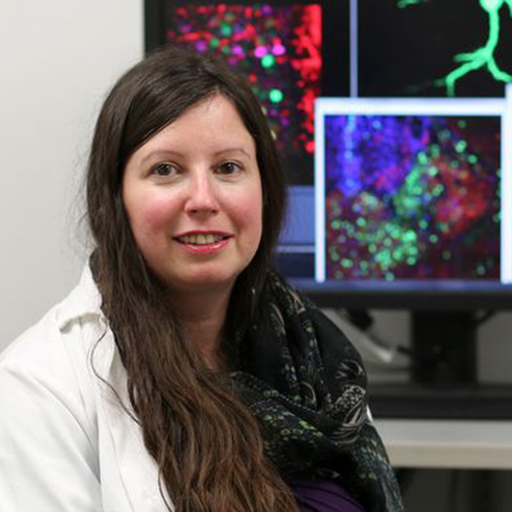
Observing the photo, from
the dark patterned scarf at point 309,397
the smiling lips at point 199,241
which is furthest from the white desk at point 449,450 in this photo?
the smiling lips at point 199,241

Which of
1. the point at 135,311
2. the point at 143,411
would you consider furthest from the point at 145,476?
the point at 135,311

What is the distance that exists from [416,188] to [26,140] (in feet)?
2.21

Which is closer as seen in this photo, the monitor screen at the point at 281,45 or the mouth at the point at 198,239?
the mouth at the point at 198,239

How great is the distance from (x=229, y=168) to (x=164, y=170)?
0.26 feet

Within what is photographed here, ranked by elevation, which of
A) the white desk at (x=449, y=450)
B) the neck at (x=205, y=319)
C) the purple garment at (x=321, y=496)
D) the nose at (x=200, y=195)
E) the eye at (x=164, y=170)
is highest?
the eye at (x=164, y=170)

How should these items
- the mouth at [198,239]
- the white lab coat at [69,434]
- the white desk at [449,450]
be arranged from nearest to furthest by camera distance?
→ 1. the white lab coat at [69,434]
2. the mouth at [198,239]
3. the white desk at [449,450]

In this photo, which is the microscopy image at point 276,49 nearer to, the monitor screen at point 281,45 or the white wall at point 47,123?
the monitor screen at point 281,45

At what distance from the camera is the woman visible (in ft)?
3.69

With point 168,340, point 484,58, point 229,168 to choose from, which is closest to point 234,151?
point 229,168

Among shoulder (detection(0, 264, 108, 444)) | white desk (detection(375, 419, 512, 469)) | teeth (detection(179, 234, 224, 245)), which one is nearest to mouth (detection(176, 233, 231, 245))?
teeth (detection(179, 234, 224, 245))

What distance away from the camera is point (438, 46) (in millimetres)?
1790

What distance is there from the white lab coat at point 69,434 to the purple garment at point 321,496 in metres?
0.21

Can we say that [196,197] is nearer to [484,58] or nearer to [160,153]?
[160,153]

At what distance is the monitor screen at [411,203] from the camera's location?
1.79 meters
